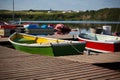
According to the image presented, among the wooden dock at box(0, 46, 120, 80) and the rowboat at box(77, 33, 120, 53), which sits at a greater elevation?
the wooden dock at box(0, 46, 120, 80)

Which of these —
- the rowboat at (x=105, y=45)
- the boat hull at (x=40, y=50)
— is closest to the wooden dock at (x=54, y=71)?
the boat hull at (x=40, y=50)

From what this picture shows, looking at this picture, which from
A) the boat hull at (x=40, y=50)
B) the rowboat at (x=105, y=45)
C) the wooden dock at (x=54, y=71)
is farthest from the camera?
the rowboat at (x=105, y=45)

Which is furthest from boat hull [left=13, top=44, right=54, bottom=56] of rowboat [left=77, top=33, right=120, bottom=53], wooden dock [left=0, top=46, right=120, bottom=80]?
rowboat [left=77, top=33, right=120, bottom=53]

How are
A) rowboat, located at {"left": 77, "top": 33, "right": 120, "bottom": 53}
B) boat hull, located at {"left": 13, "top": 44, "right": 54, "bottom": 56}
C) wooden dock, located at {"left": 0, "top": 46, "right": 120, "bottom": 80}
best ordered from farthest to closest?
rowboat, located at {"left": 77, "top": 33, "right": 120, "bottom": 53} → boat hull, located at {"left": 13, "top": 44, "right": 54, "bottom": 56} → wooden dock, located at {"left": 0, "top": 46, "right": 120, "bottom": 80}

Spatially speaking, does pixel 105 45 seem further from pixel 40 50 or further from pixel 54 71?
pixel 54 71

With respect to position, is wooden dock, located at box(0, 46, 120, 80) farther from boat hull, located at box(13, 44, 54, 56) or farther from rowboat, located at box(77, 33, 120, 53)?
rowboat, located at box(77, 33, 120, 53)

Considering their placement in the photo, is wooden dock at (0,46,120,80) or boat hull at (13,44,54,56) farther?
boat hull at (13,44,54,56)

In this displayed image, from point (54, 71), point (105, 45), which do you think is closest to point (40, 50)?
point (105, 45)

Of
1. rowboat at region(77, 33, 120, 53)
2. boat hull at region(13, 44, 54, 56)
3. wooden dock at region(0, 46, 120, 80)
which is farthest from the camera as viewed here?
rowboat at region(77, 33, 120, 53)

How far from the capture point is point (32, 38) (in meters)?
14.7

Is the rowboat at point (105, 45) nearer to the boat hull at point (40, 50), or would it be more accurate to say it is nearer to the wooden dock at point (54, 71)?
the boat hull at point (40, 50)

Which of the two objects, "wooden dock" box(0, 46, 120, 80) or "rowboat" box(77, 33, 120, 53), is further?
"rowboat" box(77, 33, 120, 53)

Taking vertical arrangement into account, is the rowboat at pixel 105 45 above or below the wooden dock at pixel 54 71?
below

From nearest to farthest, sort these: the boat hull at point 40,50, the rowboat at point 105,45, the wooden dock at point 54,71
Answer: the wooden dock at point 54,71, the boat hull at point 40,50, the rowboat at point 105,45
